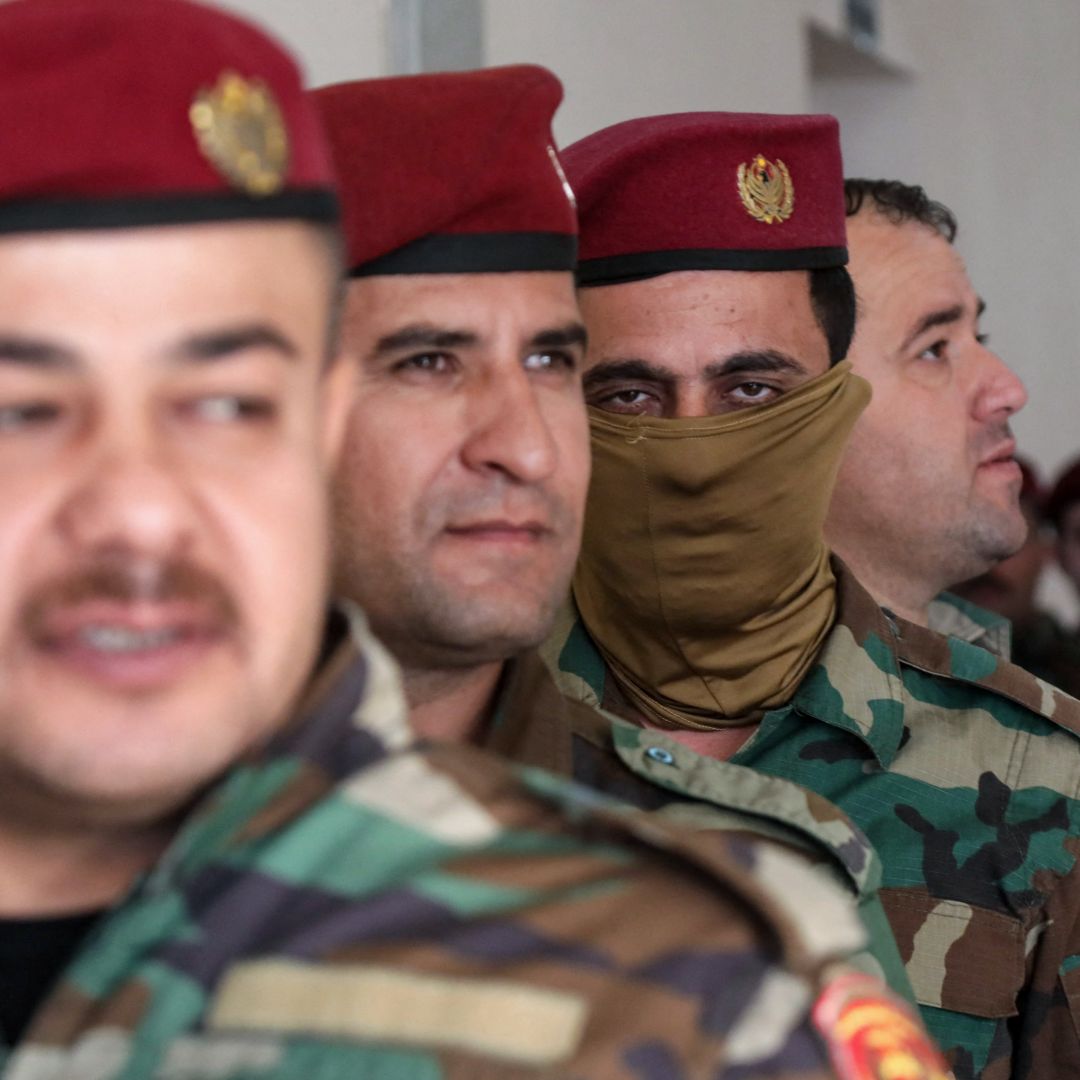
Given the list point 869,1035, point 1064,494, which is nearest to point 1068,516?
point 1064,494

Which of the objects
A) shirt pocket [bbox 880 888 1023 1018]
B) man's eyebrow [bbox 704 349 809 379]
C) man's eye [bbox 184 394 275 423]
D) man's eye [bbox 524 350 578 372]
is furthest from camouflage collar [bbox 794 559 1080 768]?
man's eye [bbox 184 394 275 423]

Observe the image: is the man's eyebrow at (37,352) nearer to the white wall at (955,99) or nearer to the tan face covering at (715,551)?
the tan face covering at (715,551)

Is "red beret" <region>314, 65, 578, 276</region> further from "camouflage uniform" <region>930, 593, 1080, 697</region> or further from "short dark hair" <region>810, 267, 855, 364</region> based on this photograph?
"camouflage uniform" <region>930, 593, 1080, 697</region>

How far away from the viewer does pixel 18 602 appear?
1.02 meters

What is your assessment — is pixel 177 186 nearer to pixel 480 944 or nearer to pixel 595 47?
pixel 480 944

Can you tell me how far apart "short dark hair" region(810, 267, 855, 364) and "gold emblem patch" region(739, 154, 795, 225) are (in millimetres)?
85

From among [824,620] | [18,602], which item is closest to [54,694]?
[18,602]

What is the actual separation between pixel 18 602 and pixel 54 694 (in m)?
0.05

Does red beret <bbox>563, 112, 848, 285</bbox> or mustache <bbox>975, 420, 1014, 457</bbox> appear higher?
red beret <bbox>563, 112, 848, 285</bbox>

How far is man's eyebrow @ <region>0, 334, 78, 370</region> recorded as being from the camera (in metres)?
1.01

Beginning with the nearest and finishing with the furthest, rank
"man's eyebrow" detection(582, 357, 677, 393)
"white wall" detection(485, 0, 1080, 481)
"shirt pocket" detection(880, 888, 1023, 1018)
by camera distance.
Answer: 1. "shirt pocket" detection(880, 888, 1023, 1018)
2. "man's eyebrow" detection(582, 357, 677, 393)
3. "white wall" detection(485, 0, 1080, 481)

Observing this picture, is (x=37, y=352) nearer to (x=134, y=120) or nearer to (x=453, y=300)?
(x=134, y=120)

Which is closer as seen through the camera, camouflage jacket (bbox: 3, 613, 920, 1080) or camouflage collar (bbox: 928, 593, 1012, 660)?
camouflage jacket (bbox: 3, 613, 920, 1080)

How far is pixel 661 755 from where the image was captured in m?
1.60
